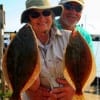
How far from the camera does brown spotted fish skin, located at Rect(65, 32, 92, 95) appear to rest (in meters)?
2.09

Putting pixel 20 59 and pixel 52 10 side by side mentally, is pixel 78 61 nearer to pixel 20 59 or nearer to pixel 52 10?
pixel 20 59

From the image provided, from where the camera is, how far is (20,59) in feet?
6.73

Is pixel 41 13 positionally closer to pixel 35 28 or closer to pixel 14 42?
pixel 35 28

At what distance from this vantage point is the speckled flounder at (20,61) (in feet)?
6.66

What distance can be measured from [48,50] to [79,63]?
0.41 meters

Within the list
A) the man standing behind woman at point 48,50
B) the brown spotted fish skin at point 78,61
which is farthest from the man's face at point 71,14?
the brown spotted fish skin at point 78,61

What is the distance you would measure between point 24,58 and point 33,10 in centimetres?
42

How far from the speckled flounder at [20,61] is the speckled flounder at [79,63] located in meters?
0.18

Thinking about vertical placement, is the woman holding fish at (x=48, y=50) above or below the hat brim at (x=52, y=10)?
below

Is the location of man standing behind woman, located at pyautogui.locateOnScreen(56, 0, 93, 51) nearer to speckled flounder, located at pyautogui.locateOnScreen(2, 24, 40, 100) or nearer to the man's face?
the man's face

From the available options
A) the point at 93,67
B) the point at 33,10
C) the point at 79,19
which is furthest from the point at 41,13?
the point at 93,67

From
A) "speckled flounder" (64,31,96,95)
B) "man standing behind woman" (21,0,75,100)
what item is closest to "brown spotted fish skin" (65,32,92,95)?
"speckled flounder" (64,31,96,95)

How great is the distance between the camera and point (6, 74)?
2.04m

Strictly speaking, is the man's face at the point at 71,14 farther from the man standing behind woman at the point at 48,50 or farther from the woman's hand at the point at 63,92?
the woman's hand at the point at 63,92
